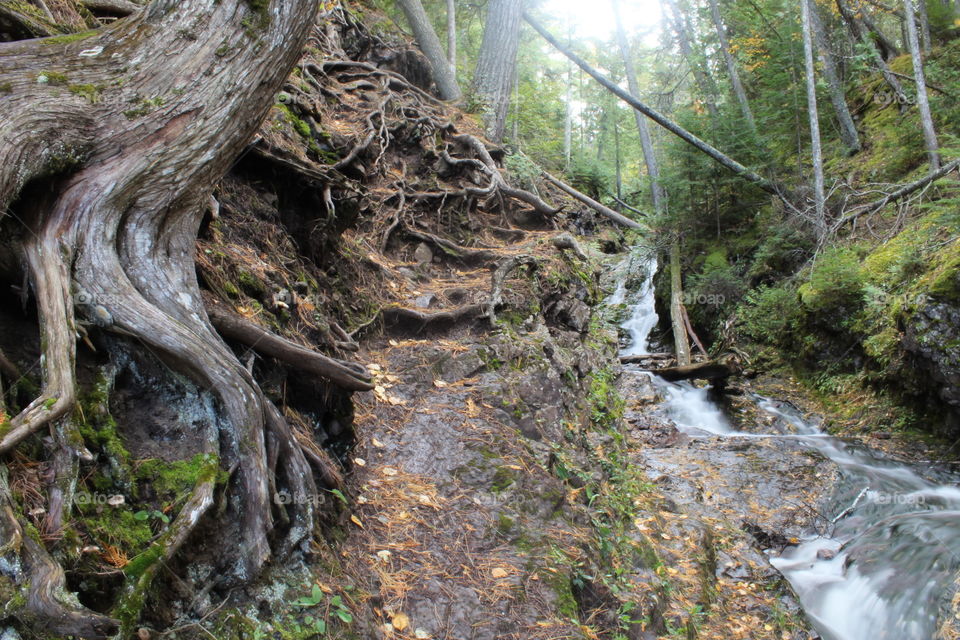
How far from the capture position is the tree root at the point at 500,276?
624 centimetres

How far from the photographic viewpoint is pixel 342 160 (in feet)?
20.9

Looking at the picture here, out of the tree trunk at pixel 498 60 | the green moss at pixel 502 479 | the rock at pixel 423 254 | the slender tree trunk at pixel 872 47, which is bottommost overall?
the green moss at pixel 502 479

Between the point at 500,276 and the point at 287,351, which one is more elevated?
the point at 500,276

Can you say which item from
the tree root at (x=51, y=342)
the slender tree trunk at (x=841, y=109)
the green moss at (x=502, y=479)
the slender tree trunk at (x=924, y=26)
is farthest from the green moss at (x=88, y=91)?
→ the slender tree trunk at (x=924, y=26)

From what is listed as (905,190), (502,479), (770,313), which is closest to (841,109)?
(905,190)

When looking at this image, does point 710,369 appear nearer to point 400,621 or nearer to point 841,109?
point 841,109

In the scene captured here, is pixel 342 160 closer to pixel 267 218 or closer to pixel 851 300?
pixel 267 218

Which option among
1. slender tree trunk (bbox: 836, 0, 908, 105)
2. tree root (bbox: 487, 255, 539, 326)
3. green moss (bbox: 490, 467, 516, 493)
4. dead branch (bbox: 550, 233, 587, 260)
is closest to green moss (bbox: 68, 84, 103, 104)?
green moss (bbox: 490, 467, 516, 493)

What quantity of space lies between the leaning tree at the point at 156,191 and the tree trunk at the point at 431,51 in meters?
9.49

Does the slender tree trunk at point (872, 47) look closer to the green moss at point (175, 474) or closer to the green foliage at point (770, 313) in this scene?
the green foliage at point (770, 313)

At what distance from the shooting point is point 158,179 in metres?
2.95

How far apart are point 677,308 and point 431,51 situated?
8.02 meters

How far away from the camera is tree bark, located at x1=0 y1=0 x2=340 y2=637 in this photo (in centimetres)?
257

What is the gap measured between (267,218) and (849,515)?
742cm
